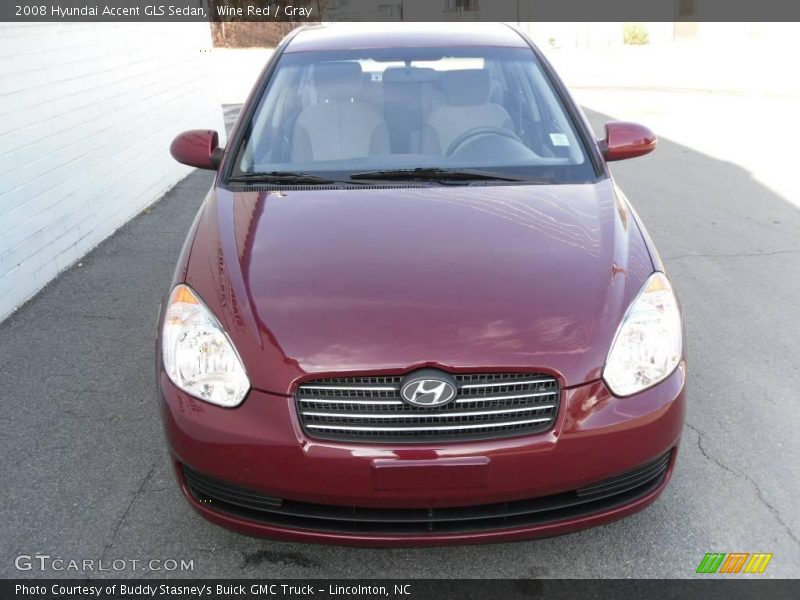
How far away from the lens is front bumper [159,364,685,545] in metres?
2.18

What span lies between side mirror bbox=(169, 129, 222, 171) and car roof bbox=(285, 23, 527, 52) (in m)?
0.67

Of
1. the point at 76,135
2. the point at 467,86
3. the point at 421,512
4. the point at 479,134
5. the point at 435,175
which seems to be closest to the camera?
the point at 421,512

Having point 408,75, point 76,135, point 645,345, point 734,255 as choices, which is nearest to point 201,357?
point 645,345

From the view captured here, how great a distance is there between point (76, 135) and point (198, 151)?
2.59 m

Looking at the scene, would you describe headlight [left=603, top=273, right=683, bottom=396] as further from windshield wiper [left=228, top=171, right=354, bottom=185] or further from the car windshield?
windshield wiper [left=228, top=171, right=354, bottom=185]

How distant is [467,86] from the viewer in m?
3.77

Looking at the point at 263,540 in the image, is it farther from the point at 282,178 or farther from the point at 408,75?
the point at 408,75

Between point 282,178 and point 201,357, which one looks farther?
point 282,178

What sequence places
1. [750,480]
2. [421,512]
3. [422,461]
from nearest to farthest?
[422,461], [421,512], [750,480]

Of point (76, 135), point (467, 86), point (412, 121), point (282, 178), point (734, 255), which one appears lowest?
point (734, 255)

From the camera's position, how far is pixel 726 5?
27500 mm

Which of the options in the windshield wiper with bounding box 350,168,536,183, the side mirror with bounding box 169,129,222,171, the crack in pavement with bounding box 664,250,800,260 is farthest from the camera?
the crack in pavement with bounding box 664,250,800,260

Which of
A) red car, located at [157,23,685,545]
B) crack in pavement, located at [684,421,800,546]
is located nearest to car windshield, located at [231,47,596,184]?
red car, located at [157,23,685,545]

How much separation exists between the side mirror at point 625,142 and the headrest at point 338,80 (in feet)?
3.89
